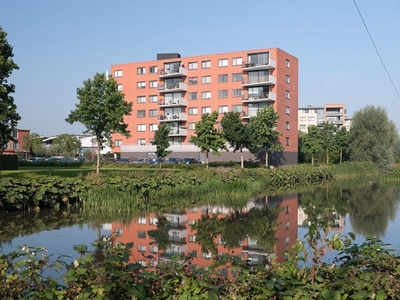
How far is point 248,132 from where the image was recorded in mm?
49562

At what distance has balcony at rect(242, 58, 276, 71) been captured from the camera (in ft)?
197

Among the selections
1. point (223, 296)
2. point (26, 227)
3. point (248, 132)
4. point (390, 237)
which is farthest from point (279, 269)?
point (248, 132)

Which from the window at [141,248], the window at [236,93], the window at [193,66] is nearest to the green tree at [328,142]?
the window at [236,93]

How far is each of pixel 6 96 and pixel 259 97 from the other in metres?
41.3

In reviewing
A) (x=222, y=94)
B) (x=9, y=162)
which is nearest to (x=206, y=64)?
(x=222, y=94)

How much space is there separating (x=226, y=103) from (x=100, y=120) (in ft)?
110

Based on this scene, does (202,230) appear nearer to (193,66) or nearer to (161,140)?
(161,140)

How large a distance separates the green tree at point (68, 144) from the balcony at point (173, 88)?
33761 mm

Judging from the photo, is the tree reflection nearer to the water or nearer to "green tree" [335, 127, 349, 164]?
the water

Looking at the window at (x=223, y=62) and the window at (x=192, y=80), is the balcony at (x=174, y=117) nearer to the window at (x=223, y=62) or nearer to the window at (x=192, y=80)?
the window at (x=192, y=80)

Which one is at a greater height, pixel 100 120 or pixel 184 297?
pixel 100 120

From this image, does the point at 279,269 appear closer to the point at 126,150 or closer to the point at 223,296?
the point at 223,296

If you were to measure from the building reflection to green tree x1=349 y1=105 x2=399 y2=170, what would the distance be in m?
41.6

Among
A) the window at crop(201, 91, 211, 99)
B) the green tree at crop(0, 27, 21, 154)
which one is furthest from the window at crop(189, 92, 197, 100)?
the green tree at crop(0, 27, 21, 154)
